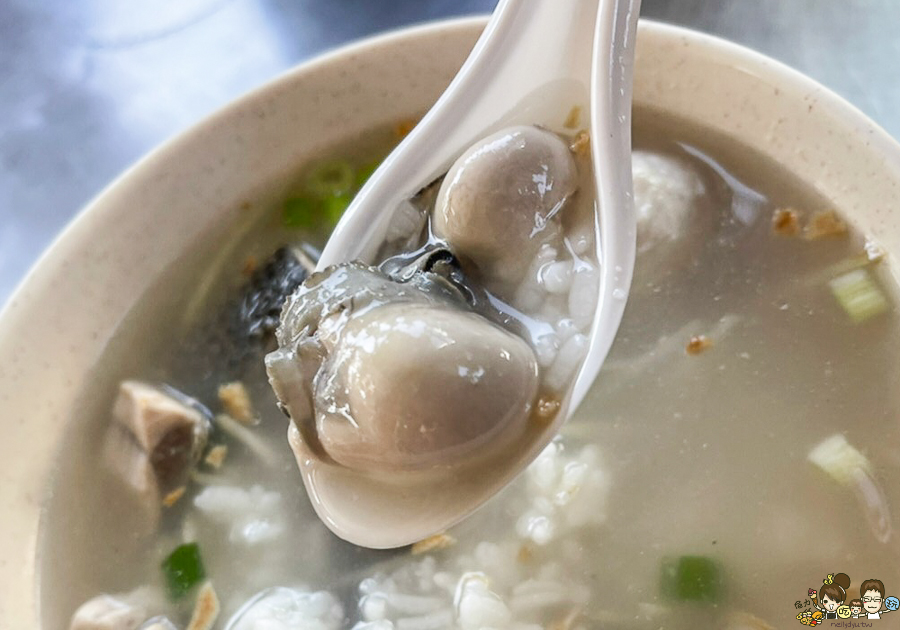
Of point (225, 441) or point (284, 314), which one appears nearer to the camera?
point (284, 314)

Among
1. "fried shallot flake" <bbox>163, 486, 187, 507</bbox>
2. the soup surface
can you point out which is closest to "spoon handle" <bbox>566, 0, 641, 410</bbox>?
the soup surface

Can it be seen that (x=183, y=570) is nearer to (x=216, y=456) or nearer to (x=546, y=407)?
(x=216, y=456)

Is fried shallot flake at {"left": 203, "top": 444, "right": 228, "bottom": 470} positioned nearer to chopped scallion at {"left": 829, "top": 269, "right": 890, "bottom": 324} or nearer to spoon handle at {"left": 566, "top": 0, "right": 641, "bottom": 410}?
spoon handle at {"left": 566, "top": 0, "right": 641, "bottom": 410}

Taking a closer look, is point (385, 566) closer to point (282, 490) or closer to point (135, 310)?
point (282, 490)

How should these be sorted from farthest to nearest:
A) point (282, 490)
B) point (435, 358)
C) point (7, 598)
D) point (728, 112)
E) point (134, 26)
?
1. point (134, 26)
2. point (728, 112)
3. point (282, 490)
4. point (7, 598)
5. point (435, 358)

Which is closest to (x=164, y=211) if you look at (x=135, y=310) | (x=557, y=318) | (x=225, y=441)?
(x=135, y=310)

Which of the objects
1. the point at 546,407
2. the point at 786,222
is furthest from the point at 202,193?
the point at 786,222
